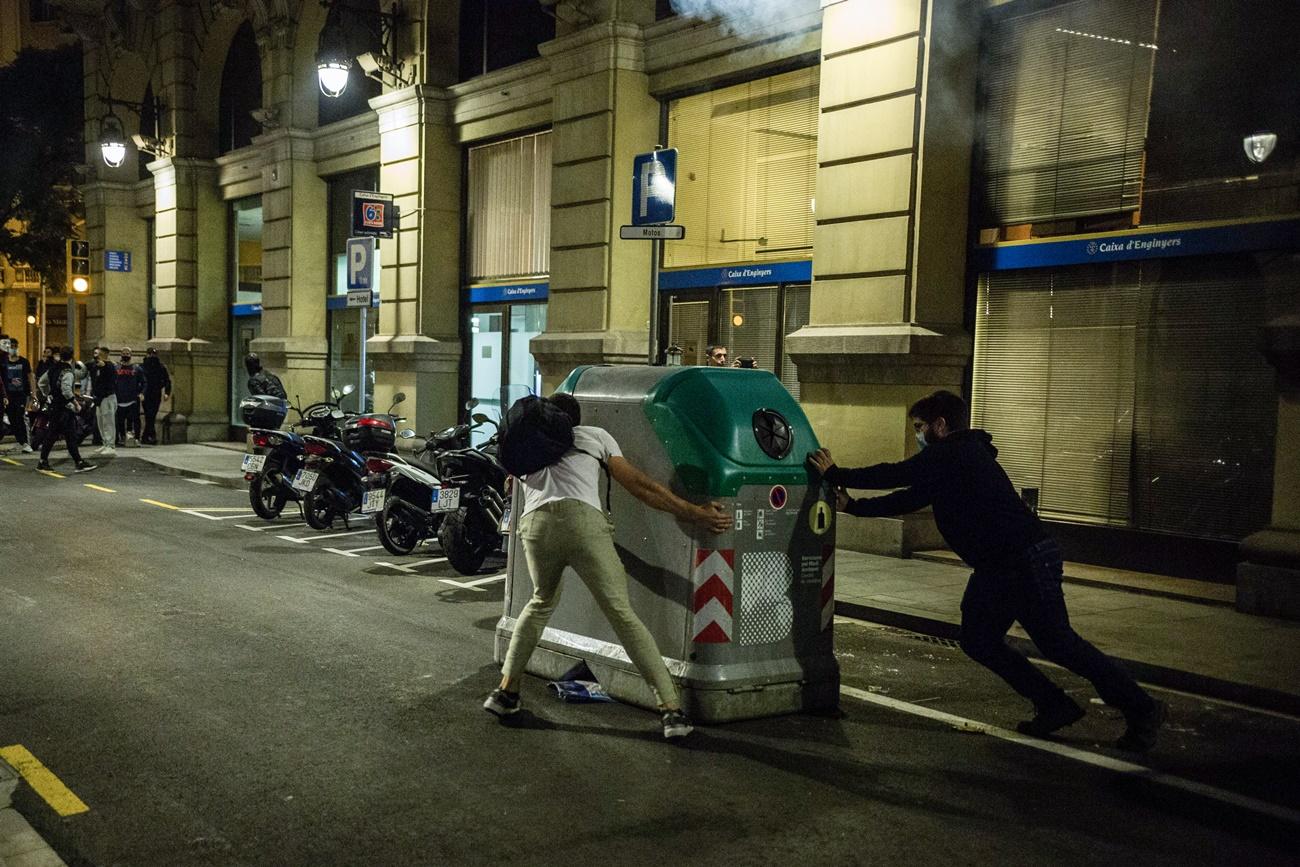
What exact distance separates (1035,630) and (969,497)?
699mm

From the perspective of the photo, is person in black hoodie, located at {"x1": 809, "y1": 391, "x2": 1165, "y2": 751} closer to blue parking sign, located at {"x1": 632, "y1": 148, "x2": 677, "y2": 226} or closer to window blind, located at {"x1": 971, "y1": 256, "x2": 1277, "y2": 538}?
window blind, located at {"x1": 971, "y1": 256, "x2": 1277, "y2": 538}

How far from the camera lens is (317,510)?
1224 cm

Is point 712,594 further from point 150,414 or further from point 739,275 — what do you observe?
point 150,414

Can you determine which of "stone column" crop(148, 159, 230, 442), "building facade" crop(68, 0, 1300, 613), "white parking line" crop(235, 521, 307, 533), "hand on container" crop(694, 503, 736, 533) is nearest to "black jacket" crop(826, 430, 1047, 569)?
"hand on container" crop(694, 503, 736, 533)

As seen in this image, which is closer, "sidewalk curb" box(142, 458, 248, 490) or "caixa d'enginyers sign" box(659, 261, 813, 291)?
"caixa d'enginyers sign" box(659, 261, 813, 291)

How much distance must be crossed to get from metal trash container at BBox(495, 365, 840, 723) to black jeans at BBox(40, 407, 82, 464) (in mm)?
14553

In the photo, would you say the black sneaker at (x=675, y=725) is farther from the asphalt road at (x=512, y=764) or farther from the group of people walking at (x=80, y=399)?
the group of people walking at (x=80, y=399)

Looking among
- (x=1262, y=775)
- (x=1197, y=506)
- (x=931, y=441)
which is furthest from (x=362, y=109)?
(x=1262, y=775)

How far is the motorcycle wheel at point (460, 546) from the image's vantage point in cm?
1008

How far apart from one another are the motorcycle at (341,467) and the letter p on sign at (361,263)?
10.2 feet

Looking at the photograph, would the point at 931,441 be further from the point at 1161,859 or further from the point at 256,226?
the point at 256,226

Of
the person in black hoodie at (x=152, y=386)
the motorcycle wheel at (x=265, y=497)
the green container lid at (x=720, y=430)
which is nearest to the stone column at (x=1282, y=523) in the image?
the green container lid at (x=720, y=430)

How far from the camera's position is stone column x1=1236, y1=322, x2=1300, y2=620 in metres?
8.54

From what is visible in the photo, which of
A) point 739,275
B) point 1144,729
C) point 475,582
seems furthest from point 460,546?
point 1144,729
